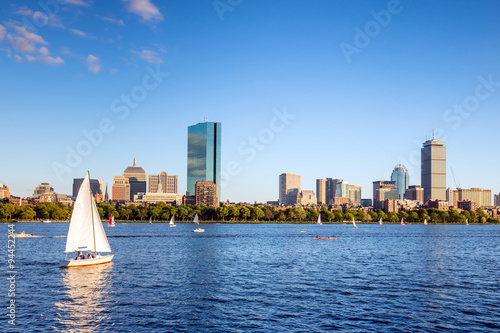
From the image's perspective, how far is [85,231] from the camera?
78188mm

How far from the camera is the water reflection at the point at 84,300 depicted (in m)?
43.3

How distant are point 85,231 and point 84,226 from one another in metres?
0.85

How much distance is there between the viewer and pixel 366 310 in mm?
49000

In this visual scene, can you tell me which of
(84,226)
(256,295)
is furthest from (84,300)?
(84,226)

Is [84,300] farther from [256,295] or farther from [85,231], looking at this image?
[85,231]

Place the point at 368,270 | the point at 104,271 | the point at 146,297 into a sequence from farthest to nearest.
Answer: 1. the point at 368,270
2. the point at 104,271
3. the point at 146,297

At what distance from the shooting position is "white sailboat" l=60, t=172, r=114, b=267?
76750 millimetres

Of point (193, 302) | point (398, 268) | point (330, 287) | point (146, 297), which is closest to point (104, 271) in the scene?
point (146, 297)

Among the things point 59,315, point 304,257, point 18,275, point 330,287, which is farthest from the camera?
point 304,257

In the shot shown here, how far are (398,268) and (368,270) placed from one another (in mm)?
6856

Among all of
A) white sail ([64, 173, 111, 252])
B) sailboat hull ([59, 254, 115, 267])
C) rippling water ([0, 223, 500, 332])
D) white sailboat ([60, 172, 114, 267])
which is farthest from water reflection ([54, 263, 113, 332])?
white sail ([64, 173, 111, 252])

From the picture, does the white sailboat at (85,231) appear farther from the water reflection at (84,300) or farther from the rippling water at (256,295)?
the water reflection at (84,300)

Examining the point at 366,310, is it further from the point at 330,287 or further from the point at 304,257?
the point at 304,257

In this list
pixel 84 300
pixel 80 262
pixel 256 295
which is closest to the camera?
pixel 84 300
